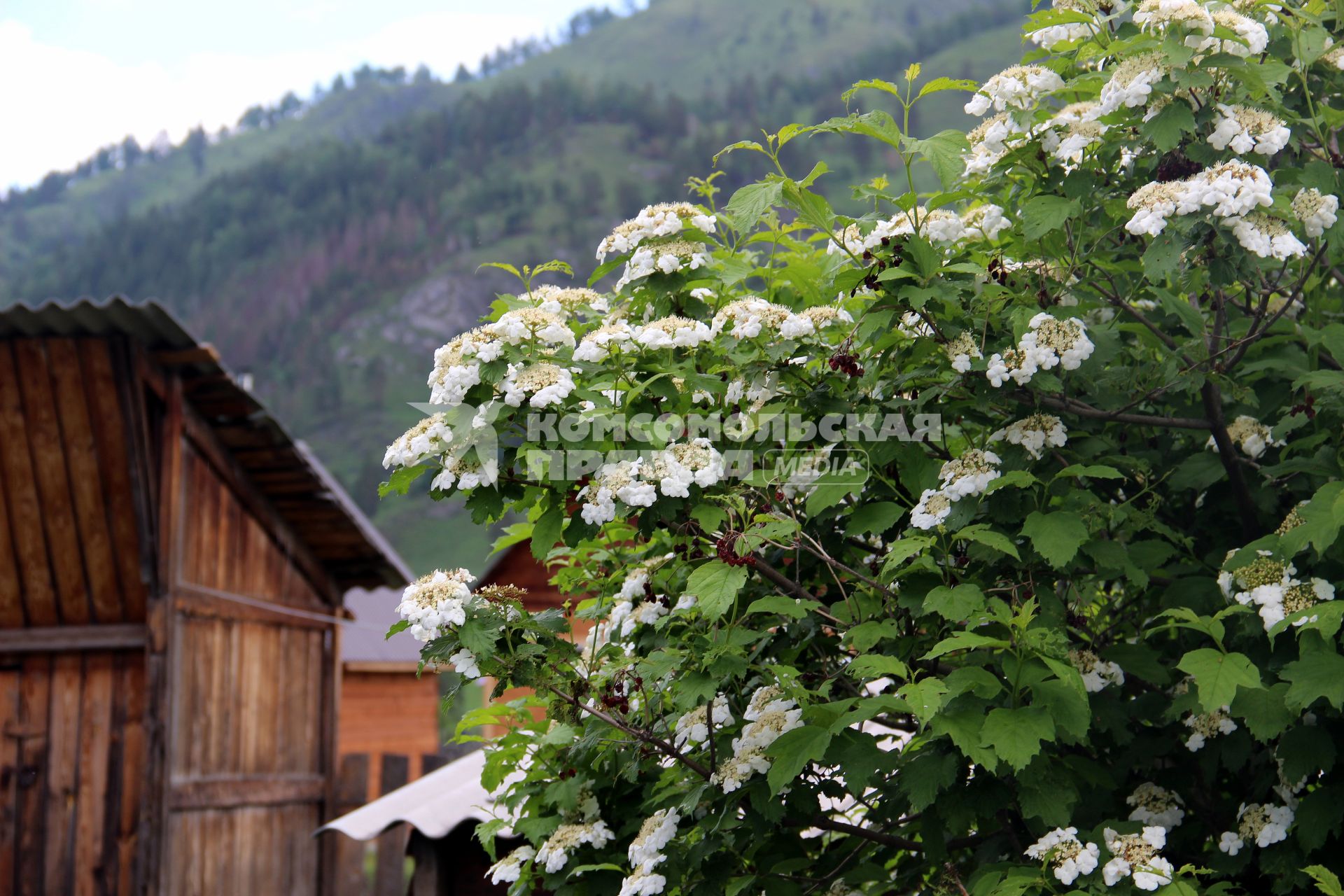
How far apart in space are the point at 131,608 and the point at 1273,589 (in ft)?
26.5

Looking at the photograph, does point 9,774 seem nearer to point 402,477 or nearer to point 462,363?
point 402,477

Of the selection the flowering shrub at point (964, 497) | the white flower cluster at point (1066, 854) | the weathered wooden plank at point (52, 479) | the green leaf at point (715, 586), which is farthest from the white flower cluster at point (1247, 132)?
the weathered wooden plank at point (52, 479)

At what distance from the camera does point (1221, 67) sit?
2990mm

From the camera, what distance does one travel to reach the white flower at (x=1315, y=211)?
121 inches

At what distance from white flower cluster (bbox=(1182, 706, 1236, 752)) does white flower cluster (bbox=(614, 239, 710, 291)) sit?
73.5 inches

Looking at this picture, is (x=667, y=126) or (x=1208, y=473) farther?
(x=667, y=126)

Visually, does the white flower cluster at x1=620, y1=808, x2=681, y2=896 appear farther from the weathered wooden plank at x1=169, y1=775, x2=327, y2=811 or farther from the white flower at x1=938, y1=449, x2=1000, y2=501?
the weathered wooden plank at x1=169, y1=775, x2=327, y2=811

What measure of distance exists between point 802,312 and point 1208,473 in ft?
4.31

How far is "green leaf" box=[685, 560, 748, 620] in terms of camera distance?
284 centimetres

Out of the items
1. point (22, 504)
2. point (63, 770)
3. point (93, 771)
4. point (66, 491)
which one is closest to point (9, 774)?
point (63, 770)

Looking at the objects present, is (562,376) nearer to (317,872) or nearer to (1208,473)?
(1208,473)

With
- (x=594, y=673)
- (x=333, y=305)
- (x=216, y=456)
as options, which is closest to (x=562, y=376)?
(x=594, y=673)

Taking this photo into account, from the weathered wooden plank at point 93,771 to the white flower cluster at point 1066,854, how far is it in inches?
314

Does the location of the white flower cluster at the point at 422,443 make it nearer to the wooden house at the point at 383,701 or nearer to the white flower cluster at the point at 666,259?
the white flower cluster at the point at 666,259
